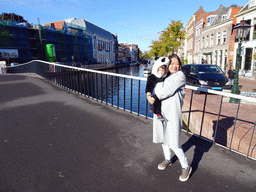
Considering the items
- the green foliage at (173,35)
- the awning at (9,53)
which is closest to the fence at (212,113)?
the green foliage at (173,35)

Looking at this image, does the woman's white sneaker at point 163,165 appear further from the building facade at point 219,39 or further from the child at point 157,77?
the building facade at point 219,39

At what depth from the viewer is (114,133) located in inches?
135

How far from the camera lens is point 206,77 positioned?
31.9 feet

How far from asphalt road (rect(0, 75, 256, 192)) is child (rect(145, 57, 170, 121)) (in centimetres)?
87

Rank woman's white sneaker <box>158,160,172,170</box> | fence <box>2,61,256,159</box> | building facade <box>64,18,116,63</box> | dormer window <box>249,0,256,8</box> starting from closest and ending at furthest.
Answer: woman's white sneaker <box>158,160,172,170</box> → fence <box>2,61,256,159</box> → dormer window <box>249,0,256,8</box> → building facade <box>64,18,116,63</box>

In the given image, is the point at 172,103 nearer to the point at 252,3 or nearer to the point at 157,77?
the point at 157,77

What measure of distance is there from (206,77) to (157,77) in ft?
28.1

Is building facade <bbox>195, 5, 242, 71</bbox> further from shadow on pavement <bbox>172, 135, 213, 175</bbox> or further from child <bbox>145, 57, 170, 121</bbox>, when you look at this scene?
child <bbox>145, 57, 170, 121</bbox>

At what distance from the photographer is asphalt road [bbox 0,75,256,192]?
209 cm

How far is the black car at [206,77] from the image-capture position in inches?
371

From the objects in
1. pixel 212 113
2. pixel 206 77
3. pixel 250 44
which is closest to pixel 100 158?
pixel 212 113

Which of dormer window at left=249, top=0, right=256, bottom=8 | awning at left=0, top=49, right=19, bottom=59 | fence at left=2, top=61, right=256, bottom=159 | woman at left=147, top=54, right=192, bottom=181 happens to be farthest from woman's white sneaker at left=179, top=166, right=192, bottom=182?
awning at left=0, top=49, right=19, bottom=59

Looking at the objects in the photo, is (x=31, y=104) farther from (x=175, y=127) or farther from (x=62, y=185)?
(x=175, y=127)

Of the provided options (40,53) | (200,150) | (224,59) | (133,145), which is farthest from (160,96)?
(40,53)
